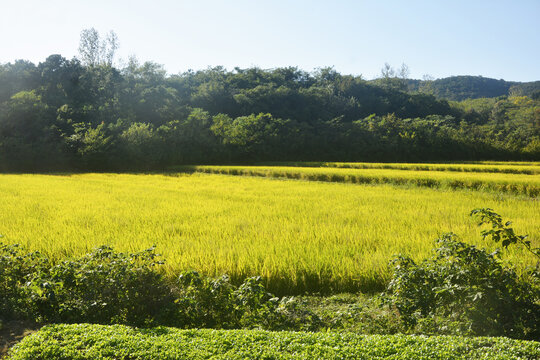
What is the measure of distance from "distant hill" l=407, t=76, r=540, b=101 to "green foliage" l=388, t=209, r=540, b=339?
91.1 metres

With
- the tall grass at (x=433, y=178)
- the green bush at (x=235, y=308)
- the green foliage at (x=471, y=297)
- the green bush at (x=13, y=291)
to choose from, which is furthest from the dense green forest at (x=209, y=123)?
the green foliage at (x=471, y=297)

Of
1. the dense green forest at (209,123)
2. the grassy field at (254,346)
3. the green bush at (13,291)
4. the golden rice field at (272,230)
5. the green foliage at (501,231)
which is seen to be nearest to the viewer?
the grassy field at (254,346)

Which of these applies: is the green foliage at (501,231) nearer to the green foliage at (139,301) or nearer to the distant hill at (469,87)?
the green foliage at (139,301)

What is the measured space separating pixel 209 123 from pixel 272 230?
1400 inches

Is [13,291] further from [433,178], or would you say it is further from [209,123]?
[209,123]

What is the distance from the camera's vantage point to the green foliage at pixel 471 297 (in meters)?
3.33

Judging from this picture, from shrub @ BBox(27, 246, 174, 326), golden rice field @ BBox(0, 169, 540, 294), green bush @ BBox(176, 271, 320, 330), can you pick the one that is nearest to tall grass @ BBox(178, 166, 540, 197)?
golden rice field @ BBox(0, 169, 540, 294)

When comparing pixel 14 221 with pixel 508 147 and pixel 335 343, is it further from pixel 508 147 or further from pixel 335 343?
pixel 508 147

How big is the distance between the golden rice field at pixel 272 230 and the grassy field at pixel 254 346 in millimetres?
1713

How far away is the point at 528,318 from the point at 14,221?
9504mm

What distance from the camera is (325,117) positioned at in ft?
163

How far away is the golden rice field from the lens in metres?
4.77

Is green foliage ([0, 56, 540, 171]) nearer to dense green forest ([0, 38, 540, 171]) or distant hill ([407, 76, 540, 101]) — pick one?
dense green forest ([0, 38, 540, 171])

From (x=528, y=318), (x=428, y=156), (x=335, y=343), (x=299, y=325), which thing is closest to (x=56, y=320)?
(x=299, y=325)
